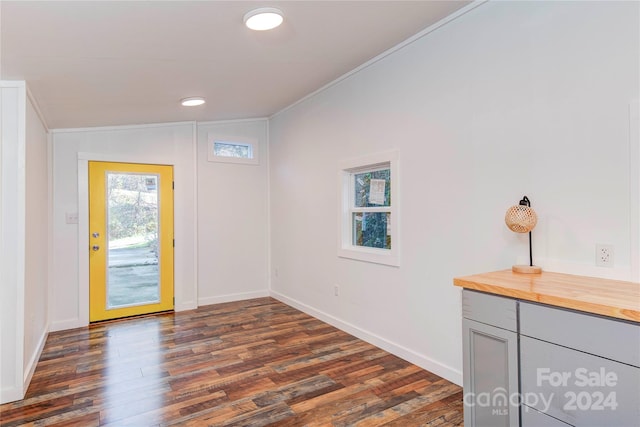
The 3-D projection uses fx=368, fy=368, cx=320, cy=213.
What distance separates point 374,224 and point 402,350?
119 centimetres

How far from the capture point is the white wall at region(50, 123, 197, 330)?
13.5 ft

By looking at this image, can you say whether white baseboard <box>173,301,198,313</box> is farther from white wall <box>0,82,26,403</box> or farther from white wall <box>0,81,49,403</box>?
white wall <box>0,82,26,403</box>

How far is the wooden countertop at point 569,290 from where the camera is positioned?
4.64ft

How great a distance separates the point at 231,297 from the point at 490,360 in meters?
4.03

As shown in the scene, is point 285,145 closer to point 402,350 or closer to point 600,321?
point 402,350

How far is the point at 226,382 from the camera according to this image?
279 centimetres

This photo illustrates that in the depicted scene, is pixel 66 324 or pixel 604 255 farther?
pixel 66 324

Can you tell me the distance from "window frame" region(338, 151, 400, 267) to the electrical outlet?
1473 millimetres

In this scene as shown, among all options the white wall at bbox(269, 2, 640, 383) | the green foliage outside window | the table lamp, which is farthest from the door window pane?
the table lamp

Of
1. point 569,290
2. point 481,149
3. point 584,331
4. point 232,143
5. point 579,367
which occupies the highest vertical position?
point 232,143

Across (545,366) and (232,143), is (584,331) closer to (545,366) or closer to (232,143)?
(545,366)

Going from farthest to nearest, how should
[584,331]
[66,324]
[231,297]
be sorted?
[231,297] < [66,324] < [584,331]

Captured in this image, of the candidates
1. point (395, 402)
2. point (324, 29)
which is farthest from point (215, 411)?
point (324, 29)

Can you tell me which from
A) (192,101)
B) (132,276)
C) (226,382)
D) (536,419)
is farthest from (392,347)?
(132,276)
